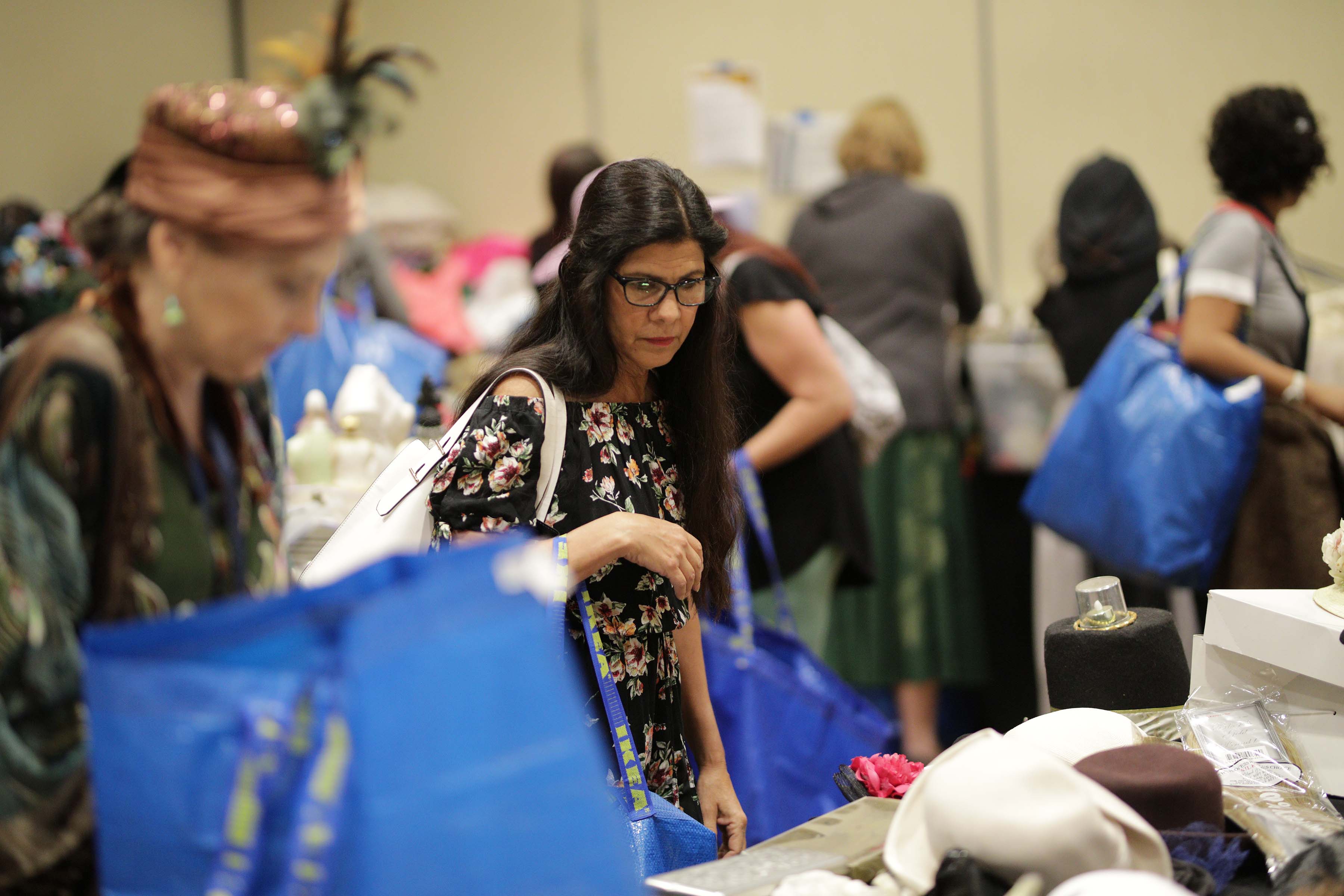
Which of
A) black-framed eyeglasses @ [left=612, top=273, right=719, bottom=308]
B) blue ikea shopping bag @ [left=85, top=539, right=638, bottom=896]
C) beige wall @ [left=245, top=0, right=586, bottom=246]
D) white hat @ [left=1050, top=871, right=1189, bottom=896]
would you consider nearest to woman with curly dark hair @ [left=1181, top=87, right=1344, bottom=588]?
black-framed eyeglasses @ [left=612, top=273, right=719, bottom=308]

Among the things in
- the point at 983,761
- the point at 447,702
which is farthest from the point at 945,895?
the point at 447,702

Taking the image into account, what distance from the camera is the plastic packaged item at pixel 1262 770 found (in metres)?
1.42

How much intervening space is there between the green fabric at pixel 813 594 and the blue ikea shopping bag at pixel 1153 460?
1.96 ft

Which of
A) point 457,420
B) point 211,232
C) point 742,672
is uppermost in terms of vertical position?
point 211,232

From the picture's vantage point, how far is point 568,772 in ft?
3.27

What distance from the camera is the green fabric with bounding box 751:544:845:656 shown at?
2934mm

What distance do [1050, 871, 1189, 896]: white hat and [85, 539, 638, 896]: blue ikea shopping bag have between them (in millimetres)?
394

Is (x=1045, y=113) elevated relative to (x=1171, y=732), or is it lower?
elevated

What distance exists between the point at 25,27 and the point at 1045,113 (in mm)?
3610

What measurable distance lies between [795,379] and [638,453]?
106 cm

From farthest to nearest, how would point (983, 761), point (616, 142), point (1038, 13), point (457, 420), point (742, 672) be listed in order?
point (616, 142), point (1038, 13), point (742, 672), point (457, 420), point (983, 761)

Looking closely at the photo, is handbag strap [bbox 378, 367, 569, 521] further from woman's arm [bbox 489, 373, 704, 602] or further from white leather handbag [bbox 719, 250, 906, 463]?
white leather handbag [bbox 719, 250, 906, 463]

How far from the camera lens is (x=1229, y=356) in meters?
2.78

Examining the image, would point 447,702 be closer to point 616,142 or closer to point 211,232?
point 211,232
